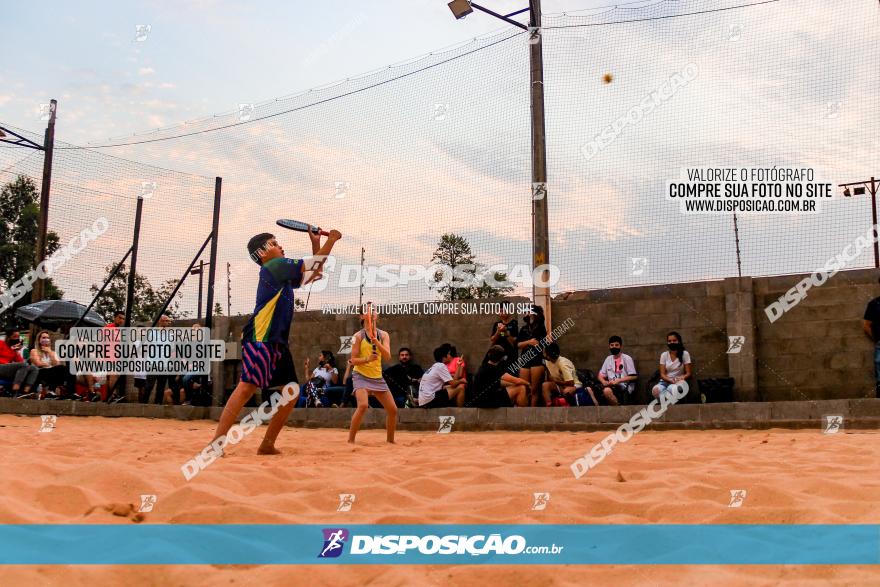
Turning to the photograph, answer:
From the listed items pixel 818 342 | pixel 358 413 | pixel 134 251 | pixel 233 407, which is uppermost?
pixel 134 251

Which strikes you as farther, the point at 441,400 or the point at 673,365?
the point at 441,400

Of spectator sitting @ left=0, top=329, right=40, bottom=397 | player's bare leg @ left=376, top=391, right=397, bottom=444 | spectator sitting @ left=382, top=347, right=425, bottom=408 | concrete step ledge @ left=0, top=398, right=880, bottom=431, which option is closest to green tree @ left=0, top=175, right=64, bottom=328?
spectator sitting @ left=0, top=329, right=40, bottom=397

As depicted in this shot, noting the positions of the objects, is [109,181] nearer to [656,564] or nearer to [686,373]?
[686,373]

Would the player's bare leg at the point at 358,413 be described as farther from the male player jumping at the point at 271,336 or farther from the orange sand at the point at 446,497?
the orange sand at the point at 446,497

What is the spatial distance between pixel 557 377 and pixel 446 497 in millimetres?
7293

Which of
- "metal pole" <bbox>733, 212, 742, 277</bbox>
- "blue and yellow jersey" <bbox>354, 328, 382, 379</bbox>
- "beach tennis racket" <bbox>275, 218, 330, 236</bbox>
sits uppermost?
"metal pole" <bbox>733, 212, 742, 277</bbox>

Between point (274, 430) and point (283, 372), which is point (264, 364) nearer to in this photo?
point (283, 372)

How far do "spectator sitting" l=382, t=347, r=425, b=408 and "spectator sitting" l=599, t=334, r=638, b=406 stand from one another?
3.11 m

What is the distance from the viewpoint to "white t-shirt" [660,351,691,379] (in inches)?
418

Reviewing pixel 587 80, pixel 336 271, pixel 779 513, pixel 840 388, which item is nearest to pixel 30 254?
pixel 336 271

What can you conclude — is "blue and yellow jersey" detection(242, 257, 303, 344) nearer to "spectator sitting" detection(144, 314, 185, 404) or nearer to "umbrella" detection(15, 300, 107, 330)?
"spectator sitting" detection(144, 314, 185, 404)

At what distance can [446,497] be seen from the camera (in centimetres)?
392

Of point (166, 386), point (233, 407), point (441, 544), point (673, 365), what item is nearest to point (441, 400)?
point (673, 365)

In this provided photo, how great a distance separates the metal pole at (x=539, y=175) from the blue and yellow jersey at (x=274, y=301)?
19.0 ft
